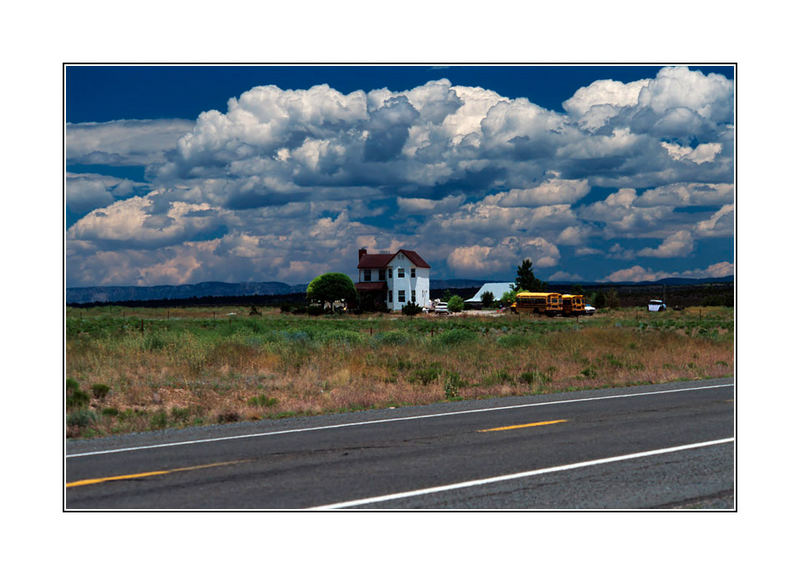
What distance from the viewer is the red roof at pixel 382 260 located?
87.5 m

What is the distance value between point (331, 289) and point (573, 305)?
88.8ft

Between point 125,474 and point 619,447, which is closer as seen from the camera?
point 125,474

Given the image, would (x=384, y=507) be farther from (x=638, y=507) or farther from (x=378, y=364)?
(x=378, y=364)

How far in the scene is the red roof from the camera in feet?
287

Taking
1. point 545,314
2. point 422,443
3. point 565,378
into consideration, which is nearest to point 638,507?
point 422,443

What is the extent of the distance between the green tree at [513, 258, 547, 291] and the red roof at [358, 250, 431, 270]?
18900mm

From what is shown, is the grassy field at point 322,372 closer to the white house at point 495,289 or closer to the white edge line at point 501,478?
the white edge line at point 501,478

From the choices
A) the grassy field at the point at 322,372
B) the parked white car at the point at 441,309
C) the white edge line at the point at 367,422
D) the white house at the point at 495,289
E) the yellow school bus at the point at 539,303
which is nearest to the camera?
the white edge line at the point at 367,422

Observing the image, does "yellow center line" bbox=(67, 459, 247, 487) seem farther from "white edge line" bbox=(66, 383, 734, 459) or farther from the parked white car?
the parked white car

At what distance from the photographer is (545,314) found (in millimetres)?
79938

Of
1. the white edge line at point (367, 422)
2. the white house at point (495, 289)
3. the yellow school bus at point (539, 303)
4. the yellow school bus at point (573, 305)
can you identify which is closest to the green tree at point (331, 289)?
the yellow school bus at point (539, 303)

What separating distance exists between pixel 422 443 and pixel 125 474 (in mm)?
4387

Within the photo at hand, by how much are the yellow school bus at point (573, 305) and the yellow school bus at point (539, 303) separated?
1.69 feet

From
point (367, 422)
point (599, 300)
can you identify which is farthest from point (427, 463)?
point (599, 300)
